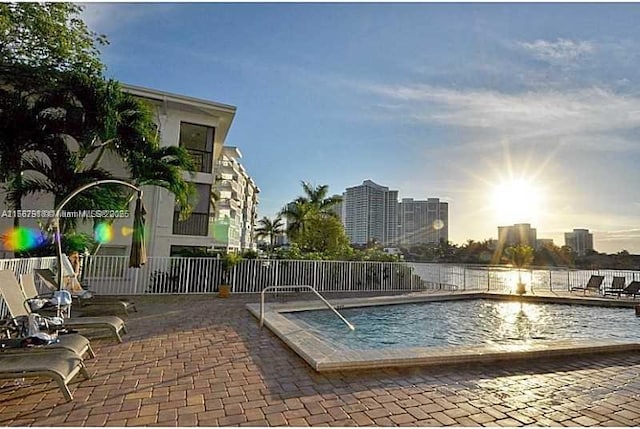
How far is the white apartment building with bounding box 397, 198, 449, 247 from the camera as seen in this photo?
40656 millimetres

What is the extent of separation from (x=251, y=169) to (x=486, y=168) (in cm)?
4318

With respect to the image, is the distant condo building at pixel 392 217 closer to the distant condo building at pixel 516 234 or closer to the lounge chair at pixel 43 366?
the distant condo building at pixel 516 234

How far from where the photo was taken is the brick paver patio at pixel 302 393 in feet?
10.5

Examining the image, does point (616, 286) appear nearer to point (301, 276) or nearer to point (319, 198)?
point (301, 276)

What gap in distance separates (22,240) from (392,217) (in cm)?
3580

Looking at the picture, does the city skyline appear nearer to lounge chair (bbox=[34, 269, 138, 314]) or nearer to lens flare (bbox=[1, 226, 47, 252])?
lens flare (bbox=[1, 226, 47, 252])

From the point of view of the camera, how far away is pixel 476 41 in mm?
8648

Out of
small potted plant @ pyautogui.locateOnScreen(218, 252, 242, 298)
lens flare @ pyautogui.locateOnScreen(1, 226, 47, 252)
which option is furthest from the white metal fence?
lens flare @ pyautogui.locateOnScreen(1, 226, 47, 252)

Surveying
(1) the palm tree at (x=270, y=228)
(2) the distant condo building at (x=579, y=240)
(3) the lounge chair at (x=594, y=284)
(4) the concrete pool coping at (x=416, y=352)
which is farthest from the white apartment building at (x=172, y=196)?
(2) the distant condo building at (x=579, y=240)

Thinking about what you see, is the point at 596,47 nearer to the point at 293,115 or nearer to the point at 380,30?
the point at 380,30

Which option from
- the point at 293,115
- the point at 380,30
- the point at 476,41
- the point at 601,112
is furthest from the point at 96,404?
the point at 601,112

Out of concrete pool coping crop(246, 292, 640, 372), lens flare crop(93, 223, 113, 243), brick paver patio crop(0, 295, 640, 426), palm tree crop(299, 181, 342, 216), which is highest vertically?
palm tree crop(299, 181, 342, 216)

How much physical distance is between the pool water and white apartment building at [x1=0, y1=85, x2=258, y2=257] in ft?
29.5

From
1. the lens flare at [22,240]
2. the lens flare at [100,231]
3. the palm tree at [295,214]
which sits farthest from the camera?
the palm tree at [295,214]
